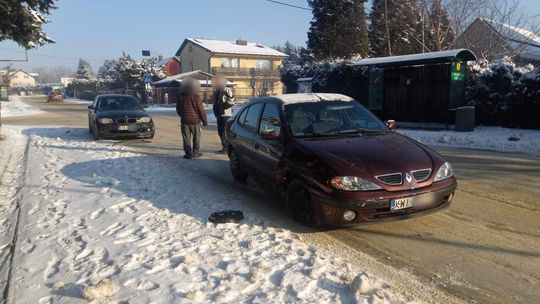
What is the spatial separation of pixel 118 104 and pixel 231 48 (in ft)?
160

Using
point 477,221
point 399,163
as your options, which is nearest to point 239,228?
point 399,163

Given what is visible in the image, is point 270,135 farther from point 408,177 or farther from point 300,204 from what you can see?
point 408,177

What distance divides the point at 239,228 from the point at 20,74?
18605cm

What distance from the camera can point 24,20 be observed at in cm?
1187

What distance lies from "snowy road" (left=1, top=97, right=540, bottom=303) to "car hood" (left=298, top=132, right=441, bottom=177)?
0.77 m

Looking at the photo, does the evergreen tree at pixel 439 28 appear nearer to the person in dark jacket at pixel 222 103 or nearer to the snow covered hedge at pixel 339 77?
the snow covered hedge at pixel 339 77

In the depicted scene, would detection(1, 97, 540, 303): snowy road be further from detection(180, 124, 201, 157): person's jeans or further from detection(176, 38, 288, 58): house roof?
detection(176, 38, 288, 58): house roof

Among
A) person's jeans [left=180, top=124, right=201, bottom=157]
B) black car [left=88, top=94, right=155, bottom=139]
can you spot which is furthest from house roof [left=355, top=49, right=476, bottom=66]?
person's jeans [left=180, top=124, right=201, bottom=157]

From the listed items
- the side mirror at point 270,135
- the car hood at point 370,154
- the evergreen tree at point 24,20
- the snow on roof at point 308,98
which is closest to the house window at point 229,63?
the evergreen tree at point 24,20

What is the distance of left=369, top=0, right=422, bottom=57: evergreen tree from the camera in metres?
31.1

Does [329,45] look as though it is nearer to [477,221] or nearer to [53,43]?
[53,43]

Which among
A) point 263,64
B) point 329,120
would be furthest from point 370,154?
point 263,64

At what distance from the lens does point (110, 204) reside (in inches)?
248

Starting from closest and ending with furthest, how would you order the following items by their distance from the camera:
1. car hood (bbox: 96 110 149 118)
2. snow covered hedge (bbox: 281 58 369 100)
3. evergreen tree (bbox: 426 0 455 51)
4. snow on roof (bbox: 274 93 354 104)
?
snow on roof (bbox: 274 93 354 104) < car hood (bbox: 96 110 149 118) < snow covered hedge (bbox: 281 58 369 100) < evergreen tree (bbox: 426 0 455 51)
